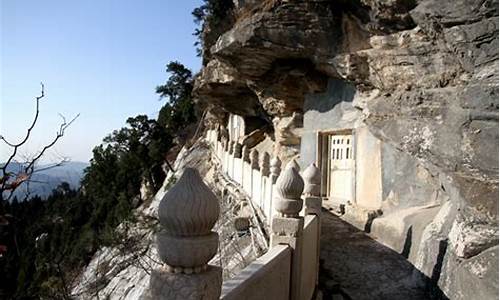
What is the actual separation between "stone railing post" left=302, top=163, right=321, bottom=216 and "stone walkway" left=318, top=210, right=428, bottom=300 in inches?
41.2

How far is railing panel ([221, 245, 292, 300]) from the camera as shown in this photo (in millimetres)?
2695

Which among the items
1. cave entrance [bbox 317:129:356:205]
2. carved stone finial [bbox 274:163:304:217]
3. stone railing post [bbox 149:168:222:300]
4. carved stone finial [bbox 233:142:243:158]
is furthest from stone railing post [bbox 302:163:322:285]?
carved stone finial [bbox 233:142:243:158]

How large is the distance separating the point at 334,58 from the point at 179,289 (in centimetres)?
914

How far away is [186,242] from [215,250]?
19 cm

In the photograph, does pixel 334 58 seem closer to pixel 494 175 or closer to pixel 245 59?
pixel 245 59

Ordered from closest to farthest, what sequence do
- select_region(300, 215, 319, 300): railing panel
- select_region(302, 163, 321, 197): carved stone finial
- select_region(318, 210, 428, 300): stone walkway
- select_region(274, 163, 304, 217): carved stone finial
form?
select_region(274, 163, 304, 217): carved stone finial < select_region(300, 215, 319, 300): railing panel < select_region(318, 210, 428, 300): stone walkway < select_region(302, 163, 321, 197): carved stone finial

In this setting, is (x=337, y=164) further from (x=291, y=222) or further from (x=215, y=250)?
(x=215, y=250)

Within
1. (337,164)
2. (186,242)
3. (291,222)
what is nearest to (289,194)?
(291,222)

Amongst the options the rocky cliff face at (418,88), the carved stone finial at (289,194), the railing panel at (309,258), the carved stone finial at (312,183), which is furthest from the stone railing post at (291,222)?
the rocky cliff face at (418,88)

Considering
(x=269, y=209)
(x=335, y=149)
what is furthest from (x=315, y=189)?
(x=335, y=149)

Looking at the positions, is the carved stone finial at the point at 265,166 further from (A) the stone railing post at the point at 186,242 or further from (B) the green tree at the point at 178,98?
(B) the green tree at the point at 178,98

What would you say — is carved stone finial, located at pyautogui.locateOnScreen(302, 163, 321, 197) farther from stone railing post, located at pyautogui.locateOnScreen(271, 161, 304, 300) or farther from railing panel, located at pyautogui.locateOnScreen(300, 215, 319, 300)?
stone railing post, located at pyautogui.locateOnScreen(271, 161, 304, 300)

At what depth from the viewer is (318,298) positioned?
5676 mm

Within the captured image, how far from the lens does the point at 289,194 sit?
451 cm
